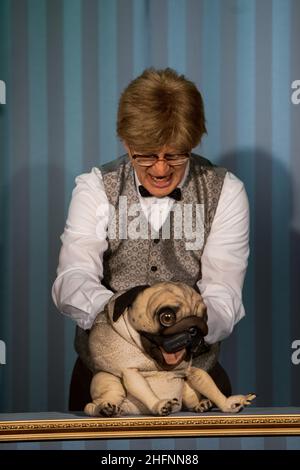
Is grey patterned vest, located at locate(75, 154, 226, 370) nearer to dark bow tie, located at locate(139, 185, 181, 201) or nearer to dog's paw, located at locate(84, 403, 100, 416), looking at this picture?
dark bow tie, located at locate(139, 185, 181, 201)

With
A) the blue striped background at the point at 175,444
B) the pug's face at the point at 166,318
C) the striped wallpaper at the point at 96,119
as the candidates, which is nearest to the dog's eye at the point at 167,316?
the pug's face at the point at 166,318

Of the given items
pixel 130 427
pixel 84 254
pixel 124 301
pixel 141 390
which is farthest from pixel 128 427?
pixel 84 254

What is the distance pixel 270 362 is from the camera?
8.95 feet

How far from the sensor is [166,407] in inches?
104

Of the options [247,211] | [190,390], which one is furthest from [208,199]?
[190,390]

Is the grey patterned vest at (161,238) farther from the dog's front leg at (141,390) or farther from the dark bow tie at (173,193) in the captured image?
the dog's front leg at (141,390)

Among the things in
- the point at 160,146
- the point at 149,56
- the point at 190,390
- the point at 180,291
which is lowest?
the point at 190,390

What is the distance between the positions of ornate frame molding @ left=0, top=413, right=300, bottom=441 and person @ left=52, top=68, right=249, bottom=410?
0.21 feet

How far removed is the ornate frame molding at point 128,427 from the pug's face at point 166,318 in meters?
0.15

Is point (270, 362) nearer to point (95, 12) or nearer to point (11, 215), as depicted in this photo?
point (11, 215)

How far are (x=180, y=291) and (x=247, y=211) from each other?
279 mm

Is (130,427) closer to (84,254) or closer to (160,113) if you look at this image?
(84,254)

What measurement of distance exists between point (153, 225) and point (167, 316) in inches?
9.6

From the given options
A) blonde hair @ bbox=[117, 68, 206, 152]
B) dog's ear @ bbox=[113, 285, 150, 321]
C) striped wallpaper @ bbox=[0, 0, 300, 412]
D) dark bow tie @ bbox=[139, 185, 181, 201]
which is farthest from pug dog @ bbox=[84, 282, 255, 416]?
blonde hair @ bbox=[117, 68, 206, 152]
